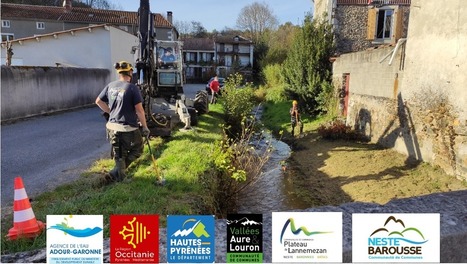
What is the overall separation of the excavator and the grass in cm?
159

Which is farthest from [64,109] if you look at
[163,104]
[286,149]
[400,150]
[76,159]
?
[400,150]

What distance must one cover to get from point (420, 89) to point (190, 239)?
851 centimetres

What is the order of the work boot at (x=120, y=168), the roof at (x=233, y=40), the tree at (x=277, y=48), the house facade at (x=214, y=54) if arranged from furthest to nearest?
the house facade at (x=214, y=54) < the roof at (x=233, y=40) < the tree at (x=277, y=48) < the work boot at (x=120, y=168)

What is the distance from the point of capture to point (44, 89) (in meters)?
12.9

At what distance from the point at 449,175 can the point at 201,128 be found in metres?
7.23

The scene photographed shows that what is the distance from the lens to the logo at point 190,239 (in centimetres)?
220

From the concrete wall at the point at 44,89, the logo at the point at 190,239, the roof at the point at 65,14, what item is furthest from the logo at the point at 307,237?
the roof at the point at 65,14

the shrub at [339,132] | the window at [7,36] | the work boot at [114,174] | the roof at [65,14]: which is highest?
the roof at [65,14]

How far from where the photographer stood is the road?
548 cm

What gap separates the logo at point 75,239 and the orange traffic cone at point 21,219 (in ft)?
2.57

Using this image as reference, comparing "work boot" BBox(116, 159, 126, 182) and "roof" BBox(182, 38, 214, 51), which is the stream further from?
"roof" BBox(182, 38, 214, 51)

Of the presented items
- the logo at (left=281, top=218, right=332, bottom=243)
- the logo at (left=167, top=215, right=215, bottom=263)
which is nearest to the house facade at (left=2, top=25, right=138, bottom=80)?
the logo at (left=167, top=215, right=215, bottom=263)

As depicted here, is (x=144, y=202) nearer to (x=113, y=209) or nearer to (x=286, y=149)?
(x=113, y=209)

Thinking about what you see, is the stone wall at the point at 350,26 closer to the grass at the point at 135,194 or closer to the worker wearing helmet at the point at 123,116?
the grass at the point at 135,194
